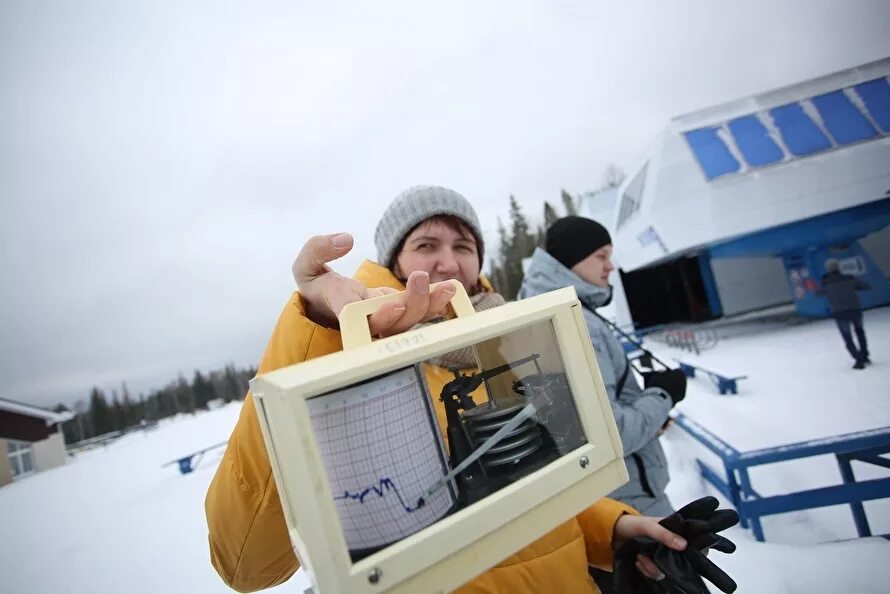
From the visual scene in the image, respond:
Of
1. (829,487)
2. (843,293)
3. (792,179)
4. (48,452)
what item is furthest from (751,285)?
(48,452)

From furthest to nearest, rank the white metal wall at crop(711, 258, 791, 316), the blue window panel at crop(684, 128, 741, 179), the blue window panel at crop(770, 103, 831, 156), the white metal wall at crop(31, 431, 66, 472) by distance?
the white metal wall at crop(711, 258, 791, 316), the white metal wall at crop(31, 431, 66, 472), the blue window panel at crop(684, 128, 741, 179), the blue window panel at crop(770, 103, 831, 156)

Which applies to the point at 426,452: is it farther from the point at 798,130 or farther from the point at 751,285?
the point at 751,285

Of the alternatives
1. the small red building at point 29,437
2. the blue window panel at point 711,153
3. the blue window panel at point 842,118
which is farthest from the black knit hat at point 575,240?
the small red building at point 29,437

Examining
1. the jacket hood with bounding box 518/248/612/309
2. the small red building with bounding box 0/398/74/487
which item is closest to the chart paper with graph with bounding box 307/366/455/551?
the jacket hood with bounding box 518/248/612/309

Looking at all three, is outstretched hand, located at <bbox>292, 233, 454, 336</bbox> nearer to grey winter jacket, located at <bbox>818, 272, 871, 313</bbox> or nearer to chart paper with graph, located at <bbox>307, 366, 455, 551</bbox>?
chart paper with graph, located at <bbox>307, 366, 455, 551</bbox>

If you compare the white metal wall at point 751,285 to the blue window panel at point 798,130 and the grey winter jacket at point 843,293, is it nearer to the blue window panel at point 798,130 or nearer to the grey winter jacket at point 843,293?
the blue window panel at point 798,130

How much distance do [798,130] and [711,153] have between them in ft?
6.74

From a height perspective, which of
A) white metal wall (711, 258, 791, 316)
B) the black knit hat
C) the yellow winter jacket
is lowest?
white metal wall (711, 258, 791, 316)

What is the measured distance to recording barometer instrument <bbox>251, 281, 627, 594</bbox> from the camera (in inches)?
17.2

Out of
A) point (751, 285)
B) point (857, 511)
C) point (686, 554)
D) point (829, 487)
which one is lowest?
point (751, 285)

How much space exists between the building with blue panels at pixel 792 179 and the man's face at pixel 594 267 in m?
9.83

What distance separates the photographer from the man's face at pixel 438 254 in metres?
1.37

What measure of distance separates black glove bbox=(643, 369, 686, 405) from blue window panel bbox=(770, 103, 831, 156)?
11121mm

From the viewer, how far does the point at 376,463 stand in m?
0.52
